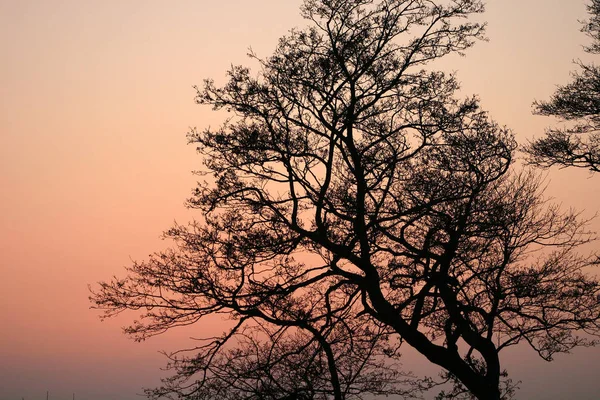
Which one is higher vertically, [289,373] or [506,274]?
[506,274]

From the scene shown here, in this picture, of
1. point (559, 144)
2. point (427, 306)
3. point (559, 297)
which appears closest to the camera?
point (559, 297)

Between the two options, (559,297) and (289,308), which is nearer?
(289,308)

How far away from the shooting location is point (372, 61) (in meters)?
14.0

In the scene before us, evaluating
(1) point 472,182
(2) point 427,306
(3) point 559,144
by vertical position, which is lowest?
(2) point 427,306

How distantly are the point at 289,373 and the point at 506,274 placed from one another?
5.39 meters

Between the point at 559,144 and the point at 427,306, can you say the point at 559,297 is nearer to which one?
the point at 427,306

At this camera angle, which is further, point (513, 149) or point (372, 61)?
point (513, 149)

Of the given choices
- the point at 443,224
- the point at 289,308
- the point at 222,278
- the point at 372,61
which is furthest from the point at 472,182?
the point at 222,278

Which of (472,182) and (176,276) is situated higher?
(472,182)

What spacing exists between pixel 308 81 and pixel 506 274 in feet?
20.5

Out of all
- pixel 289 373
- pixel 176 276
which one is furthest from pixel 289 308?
pixel 176 276

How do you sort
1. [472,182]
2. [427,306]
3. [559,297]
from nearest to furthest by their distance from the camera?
[472,182] → [559,297] → [427,306]

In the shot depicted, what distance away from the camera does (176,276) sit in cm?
1386

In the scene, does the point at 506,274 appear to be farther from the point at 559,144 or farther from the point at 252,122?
the point at 252,122
